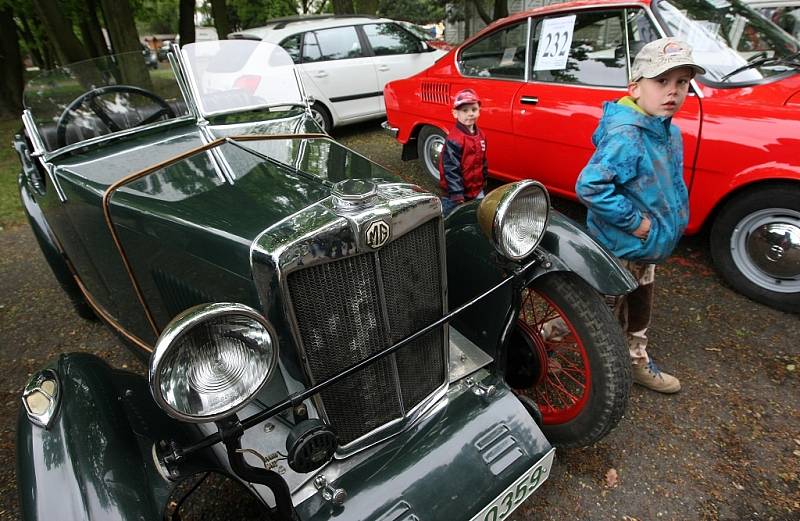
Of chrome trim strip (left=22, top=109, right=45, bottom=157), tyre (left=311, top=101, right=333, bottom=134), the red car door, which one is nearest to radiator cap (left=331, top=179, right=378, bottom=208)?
chrome trim strip (left=22, top=109, right=45, bottom=157)

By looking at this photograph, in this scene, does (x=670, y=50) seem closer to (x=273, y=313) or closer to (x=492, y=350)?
(x=492, y=350)

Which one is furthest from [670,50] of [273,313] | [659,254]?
[273,313]

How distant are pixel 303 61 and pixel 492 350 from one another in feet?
19.2

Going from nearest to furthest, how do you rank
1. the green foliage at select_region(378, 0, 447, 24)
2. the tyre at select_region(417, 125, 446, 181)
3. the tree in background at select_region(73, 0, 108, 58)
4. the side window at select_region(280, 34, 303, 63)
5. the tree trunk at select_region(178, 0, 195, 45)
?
1. the tyre at select_region(417, 125, 446, 181)
2. the side window at select_region(280, 34, 303, 63)
3. the tree trunk at select_region(178, 0, 195, 45)
4. the tree in background at select_region(73, 0, 108, 58)
5. the green foliage at select_region(378, 0, 447, 24)

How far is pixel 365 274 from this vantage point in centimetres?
144

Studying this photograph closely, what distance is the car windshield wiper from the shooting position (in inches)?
113

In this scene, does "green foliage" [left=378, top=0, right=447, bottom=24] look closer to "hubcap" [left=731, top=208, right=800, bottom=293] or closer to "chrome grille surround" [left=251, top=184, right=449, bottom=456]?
"hubcap" [left=731, top=208, right=800, bottom=293]

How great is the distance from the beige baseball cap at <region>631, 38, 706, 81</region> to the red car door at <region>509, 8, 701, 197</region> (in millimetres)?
1250

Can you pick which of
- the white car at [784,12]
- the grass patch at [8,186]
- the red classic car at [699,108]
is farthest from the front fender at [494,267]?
the grass patch at [8,186]

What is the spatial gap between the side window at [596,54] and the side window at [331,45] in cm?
399

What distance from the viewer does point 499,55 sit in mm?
4031

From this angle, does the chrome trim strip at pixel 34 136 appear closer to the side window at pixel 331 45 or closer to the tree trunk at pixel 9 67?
the side window at pixel 331 45

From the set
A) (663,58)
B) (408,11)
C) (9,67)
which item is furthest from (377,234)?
(408,11)

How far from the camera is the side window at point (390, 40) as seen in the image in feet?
22.8
